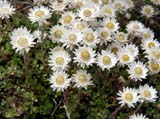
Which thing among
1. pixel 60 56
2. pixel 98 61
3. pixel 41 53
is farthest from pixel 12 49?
pixel 98 61

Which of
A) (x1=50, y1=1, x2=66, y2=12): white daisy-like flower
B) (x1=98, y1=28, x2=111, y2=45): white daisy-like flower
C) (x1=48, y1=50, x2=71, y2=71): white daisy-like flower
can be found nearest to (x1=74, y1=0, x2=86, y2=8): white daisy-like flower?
(x1=50, y1=1, x2=66, y2=12): white daisy-like flower

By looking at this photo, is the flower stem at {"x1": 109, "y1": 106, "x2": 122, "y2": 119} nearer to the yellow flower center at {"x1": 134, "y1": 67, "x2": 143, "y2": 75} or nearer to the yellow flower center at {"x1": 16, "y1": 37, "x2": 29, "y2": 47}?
the yellow flower center at {"x1": 134, "y1": 67, "x2": 143, "y2": 75}

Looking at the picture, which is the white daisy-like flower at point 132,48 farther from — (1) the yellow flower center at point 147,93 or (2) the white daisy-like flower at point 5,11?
(2) the white daisy-like flower at point 5,11

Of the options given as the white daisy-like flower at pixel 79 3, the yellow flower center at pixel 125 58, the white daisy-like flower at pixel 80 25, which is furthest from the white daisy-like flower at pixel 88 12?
the yellow flower center at pixel 125 58

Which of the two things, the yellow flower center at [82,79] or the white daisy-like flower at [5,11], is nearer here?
the yellow flower center at [82,79]

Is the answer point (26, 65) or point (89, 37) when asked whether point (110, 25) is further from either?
point (26, 65)

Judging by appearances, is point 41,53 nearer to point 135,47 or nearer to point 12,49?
point 12,49
